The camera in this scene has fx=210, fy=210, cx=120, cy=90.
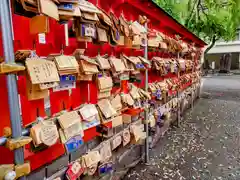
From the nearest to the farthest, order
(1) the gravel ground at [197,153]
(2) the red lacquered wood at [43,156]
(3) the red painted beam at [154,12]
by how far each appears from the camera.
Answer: (2) the red lacquered wood at [43,156] → (3) the red painted beam at [154,12] → (1) the gravel ground at [197,153]

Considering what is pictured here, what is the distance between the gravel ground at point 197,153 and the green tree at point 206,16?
309cm

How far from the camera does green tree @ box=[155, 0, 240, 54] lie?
5.71 m

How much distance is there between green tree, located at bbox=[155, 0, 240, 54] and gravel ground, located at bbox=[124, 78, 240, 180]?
3085mm

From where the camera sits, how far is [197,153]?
2797 mm

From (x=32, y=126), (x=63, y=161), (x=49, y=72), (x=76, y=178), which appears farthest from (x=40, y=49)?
(x=76, y=178)

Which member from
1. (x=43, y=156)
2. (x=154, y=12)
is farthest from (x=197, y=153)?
(x=43, y=156)

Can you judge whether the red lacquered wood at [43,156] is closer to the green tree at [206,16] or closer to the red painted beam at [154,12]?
the red painted beam at [154,12]

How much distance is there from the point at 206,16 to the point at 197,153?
638 cm

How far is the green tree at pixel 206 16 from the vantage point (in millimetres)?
5707

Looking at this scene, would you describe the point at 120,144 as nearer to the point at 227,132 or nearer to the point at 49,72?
the point at 49,72

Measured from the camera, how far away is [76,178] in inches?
53.2

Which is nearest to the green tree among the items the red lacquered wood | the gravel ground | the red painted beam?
the red painted beam

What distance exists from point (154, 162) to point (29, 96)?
197cm

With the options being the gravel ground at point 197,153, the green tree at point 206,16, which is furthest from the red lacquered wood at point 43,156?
the green tree at point 206,16
